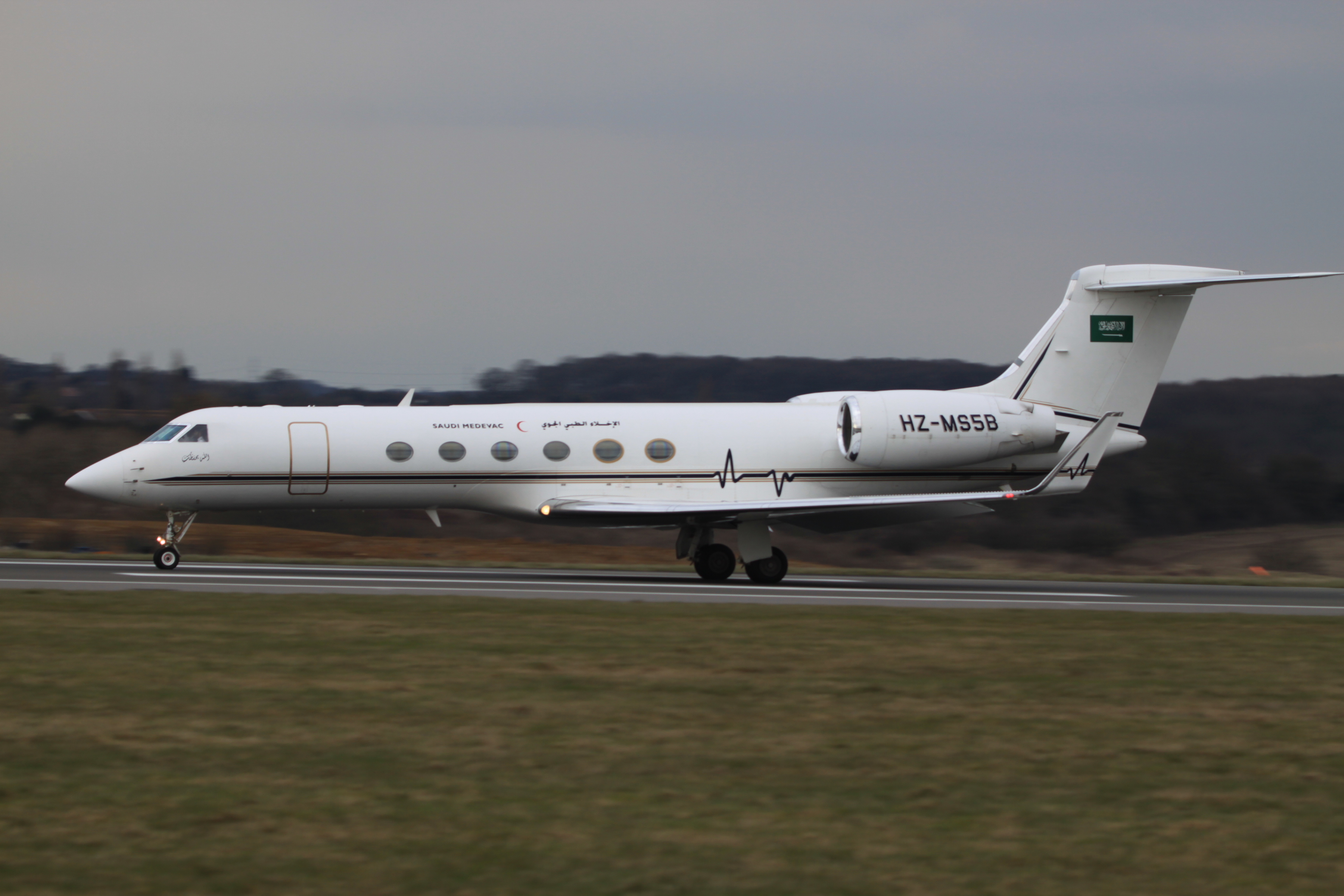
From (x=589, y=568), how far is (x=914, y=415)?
7208 mm

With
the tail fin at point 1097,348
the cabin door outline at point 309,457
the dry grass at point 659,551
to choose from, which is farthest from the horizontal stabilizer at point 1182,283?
the cabin door outline at point 309,457

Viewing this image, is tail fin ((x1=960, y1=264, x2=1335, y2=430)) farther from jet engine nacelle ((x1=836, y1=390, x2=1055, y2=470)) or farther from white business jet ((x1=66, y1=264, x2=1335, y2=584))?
jet engine nacelle ((x1=836, y1=390, x2=1055, y2=470))

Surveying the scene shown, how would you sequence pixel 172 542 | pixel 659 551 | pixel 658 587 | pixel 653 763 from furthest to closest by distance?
pixel 659 551 < pixel 172 542 < pixel 658 587 < pixel 653 763

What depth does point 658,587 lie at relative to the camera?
1934 cm

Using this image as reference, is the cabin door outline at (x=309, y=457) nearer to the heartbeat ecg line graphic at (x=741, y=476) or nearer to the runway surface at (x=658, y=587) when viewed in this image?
the runway surface at (x=658, y=587)

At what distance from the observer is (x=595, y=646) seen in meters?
11.6

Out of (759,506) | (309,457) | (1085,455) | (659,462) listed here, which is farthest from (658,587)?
(1085,455)

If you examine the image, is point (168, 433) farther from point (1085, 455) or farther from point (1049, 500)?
point (1049, 500)

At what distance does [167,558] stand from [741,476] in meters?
9.30

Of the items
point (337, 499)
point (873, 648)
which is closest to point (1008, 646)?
point (873, 648)

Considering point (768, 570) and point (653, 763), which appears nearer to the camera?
point (653, 763)

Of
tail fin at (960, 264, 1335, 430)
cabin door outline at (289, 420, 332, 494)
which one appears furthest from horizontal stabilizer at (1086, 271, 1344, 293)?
cabin door outline at (289, 420, 332, 494)

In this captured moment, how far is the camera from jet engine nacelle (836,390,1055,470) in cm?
2119

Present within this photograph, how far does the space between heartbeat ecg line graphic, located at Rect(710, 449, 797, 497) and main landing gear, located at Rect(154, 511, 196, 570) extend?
27.8 ft
